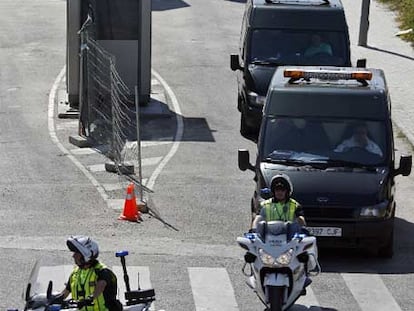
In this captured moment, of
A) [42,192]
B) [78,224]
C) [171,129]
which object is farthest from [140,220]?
[171,129]

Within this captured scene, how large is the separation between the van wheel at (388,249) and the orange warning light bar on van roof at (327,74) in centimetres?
259

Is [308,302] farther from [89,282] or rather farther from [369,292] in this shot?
[89,282]

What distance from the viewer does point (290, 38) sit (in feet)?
85.6

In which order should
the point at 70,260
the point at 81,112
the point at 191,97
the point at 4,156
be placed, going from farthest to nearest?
the point at 191,97 → the point at 81,112 → the point at 4,156 → the point at 70,260

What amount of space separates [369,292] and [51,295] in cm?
568

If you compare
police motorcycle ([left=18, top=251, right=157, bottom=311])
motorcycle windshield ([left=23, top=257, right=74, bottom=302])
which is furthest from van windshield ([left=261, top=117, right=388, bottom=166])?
motorcycle windshield ([left=23, top=257, right=74, bottom=302])

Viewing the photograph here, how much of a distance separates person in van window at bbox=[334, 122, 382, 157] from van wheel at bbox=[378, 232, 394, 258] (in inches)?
52.1

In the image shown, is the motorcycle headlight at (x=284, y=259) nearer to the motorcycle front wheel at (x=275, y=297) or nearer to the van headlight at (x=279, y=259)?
the van headlight at (x=279, y=259)

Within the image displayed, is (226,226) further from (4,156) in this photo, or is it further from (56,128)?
(56,128)

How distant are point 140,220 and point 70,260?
2.64 m

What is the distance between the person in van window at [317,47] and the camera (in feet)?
85.4

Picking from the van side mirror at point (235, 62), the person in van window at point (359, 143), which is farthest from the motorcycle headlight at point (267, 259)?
the van side mirror at point (235, 62)

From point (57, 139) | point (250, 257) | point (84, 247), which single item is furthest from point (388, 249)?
point (57, 139)

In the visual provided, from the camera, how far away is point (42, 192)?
69.4ft
